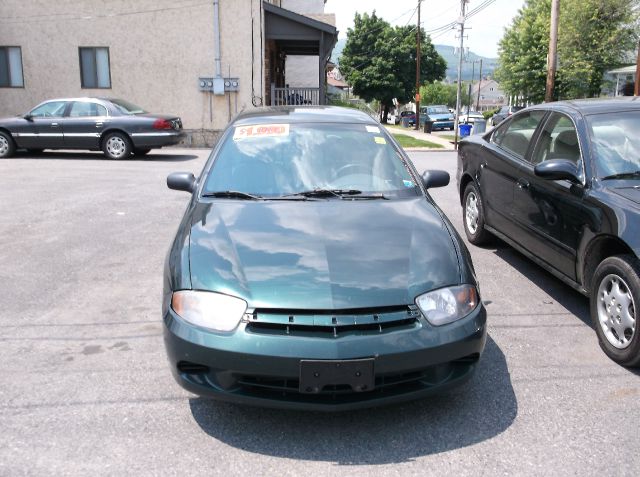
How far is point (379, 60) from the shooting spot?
177 feet

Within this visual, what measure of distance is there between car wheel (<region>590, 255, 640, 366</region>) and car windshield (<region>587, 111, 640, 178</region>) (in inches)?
32.0

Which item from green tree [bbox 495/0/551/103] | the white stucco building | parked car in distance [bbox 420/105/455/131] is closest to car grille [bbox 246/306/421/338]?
the white stucco building

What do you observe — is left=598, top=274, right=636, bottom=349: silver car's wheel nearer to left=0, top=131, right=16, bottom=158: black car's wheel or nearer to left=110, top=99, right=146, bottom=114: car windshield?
left=110, top=99, right=146, bottom=114: car windshield

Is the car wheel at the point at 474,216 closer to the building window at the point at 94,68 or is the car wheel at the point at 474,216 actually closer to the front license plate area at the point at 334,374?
the front license plate area at the point at 334,374

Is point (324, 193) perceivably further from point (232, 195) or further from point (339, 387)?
point (339, 387)

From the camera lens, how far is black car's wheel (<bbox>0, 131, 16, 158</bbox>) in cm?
1478

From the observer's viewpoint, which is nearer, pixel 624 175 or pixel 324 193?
pixel 324 193

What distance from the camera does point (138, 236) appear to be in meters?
7.09

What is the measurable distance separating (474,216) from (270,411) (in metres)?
4.11

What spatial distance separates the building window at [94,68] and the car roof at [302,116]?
15556 mm

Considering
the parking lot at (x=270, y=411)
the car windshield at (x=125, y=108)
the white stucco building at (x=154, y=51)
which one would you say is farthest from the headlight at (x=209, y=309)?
the white stucco building at (x=154, y=51)

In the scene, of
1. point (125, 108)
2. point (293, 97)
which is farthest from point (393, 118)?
point (125, 108)

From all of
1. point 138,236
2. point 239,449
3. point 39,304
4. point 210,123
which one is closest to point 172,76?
point 210,123

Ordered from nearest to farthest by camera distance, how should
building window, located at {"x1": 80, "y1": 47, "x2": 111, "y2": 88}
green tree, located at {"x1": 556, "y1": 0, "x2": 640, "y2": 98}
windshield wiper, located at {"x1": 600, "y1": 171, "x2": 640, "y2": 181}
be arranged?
windshield wiper, located at {"x1": 600, "y1": 171, "x2": 640, "y2": 181} → building window, located at {"x1": 80, "y1": 47, "x2": 111, "y2": 88} → green tree, located at {"x1": 556, "y1": 0, "x2": 640, "y2": 98}
